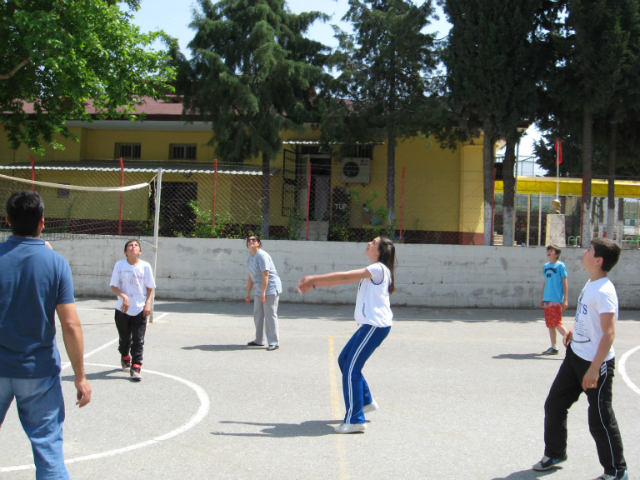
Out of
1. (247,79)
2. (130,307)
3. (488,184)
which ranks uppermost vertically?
(247,79)

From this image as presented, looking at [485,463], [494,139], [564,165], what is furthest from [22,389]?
[564,165]

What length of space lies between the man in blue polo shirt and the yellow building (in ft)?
36.0

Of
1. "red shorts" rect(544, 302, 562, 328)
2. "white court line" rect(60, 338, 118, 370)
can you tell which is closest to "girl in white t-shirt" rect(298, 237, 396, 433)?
"white court line" rect(60, 338, 118, 370)

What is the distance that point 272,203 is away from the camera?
60.1 feet

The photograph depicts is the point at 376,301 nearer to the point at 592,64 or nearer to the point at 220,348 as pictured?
the point at 220,348

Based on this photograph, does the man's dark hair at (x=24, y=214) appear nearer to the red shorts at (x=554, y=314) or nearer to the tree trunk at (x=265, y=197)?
the red shorts at (x=554, y=314)

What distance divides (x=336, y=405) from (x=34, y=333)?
325 centimetres

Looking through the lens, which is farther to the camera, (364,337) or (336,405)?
(336,405)

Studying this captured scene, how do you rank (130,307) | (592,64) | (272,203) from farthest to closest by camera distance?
(272,203), (592,64), (130,307)

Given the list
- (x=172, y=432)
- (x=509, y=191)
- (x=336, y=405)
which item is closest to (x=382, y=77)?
(x=509, y=191)

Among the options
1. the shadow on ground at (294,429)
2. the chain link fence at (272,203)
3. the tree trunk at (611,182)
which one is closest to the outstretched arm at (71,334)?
the shadow on ground at (294,429)

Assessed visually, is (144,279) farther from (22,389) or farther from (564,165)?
(564,165)

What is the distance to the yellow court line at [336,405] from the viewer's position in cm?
392

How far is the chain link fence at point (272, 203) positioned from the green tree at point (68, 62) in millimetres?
1958
